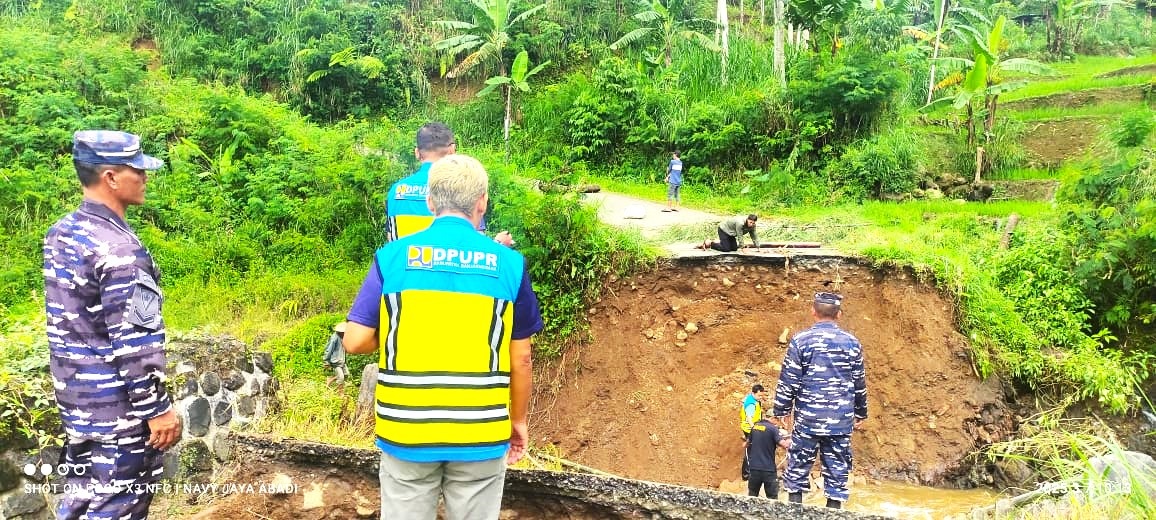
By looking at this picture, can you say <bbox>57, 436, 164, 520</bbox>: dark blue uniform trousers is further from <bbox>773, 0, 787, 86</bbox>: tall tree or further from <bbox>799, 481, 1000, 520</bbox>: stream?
<bbox>773, 0, 787, 86</bbox>: tall tree

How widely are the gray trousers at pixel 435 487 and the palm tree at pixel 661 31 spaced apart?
17249mm

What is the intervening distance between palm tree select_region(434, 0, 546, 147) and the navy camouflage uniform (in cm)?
1437

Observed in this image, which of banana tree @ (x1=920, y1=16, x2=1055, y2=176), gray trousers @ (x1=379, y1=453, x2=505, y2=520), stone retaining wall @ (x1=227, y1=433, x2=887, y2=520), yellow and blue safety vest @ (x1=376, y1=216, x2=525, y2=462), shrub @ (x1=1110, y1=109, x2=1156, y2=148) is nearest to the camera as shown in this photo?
yellow and blue safety vest @ (x1=376, y1=216, x2=525, y2=462)

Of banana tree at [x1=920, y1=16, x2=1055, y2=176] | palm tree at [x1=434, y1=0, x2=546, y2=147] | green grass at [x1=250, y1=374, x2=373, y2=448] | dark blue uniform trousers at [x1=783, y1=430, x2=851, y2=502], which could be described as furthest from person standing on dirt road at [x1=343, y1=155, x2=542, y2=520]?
palm tree at [x1=434, y1=0, x2=546, y2=147]

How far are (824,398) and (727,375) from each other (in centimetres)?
347

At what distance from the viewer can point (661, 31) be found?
19.2 meters

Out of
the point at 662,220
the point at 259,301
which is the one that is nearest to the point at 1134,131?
the point at 662,220

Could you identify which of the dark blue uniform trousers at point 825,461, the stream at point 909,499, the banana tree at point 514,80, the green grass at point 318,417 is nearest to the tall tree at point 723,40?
the banana tree at point 514,80

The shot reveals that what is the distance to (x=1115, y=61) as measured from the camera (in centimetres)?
2417

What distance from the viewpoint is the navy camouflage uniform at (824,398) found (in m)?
4.32

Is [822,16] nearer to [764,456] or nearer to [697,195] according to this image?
[697,195]

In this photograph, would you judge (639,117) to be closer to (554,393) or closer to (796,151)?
(796,151)

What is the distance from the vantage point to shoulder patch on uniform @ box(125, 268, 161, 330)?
8.11 ft

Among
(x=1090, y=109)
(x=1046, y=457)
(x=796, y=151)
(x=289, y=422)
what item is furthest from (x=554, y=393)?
(x=1090, y=109)
